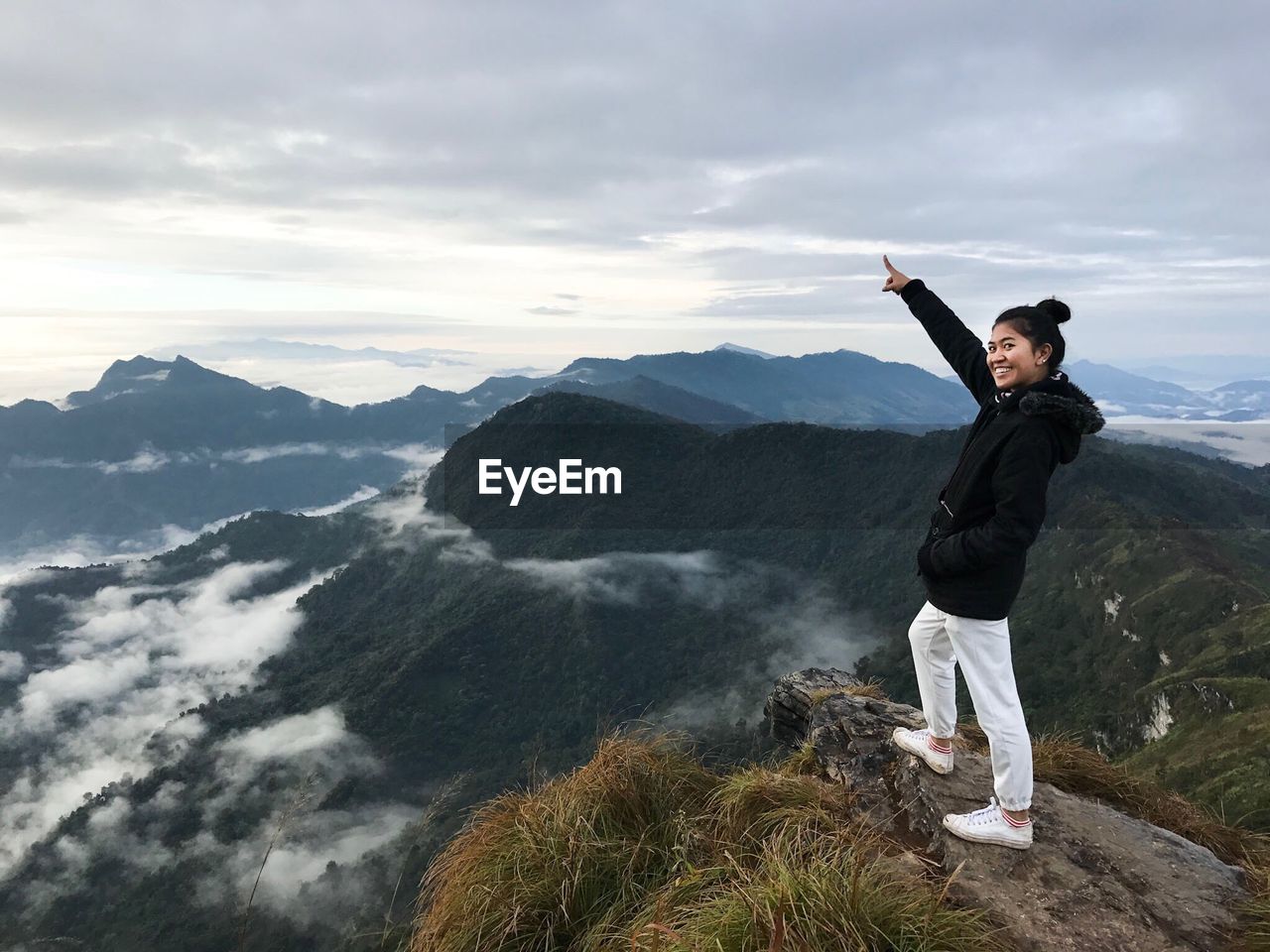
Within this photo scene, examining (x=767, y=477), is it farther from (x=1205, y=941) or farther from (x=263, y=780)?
(x=1205, y=941)

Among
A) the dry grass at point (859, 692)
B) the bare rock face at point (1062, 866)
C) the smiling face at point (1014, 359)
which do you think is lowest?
the dry grass at point (859, 692)

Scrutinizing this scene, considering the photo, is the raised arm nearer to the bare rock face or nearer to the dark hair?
the dark hair

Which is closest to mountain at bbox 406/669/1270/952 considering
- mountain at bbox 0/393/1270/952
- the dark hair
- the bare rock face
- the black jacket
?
the bare rock face

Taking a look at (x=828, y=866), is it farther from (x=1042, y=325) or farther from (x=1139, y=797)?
(x=1139, y=797)

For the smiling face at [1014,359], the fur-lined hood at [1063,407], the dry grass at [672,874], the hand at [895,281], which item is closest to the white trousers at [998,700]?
the dry grass at [672,874]

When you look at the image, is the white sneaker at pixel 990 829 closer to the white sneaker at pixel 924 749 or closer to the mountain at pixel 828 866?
the mountain at pixel 828 866

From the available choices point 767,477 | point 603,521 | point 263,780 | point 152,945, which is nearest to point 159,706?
point 263,780
